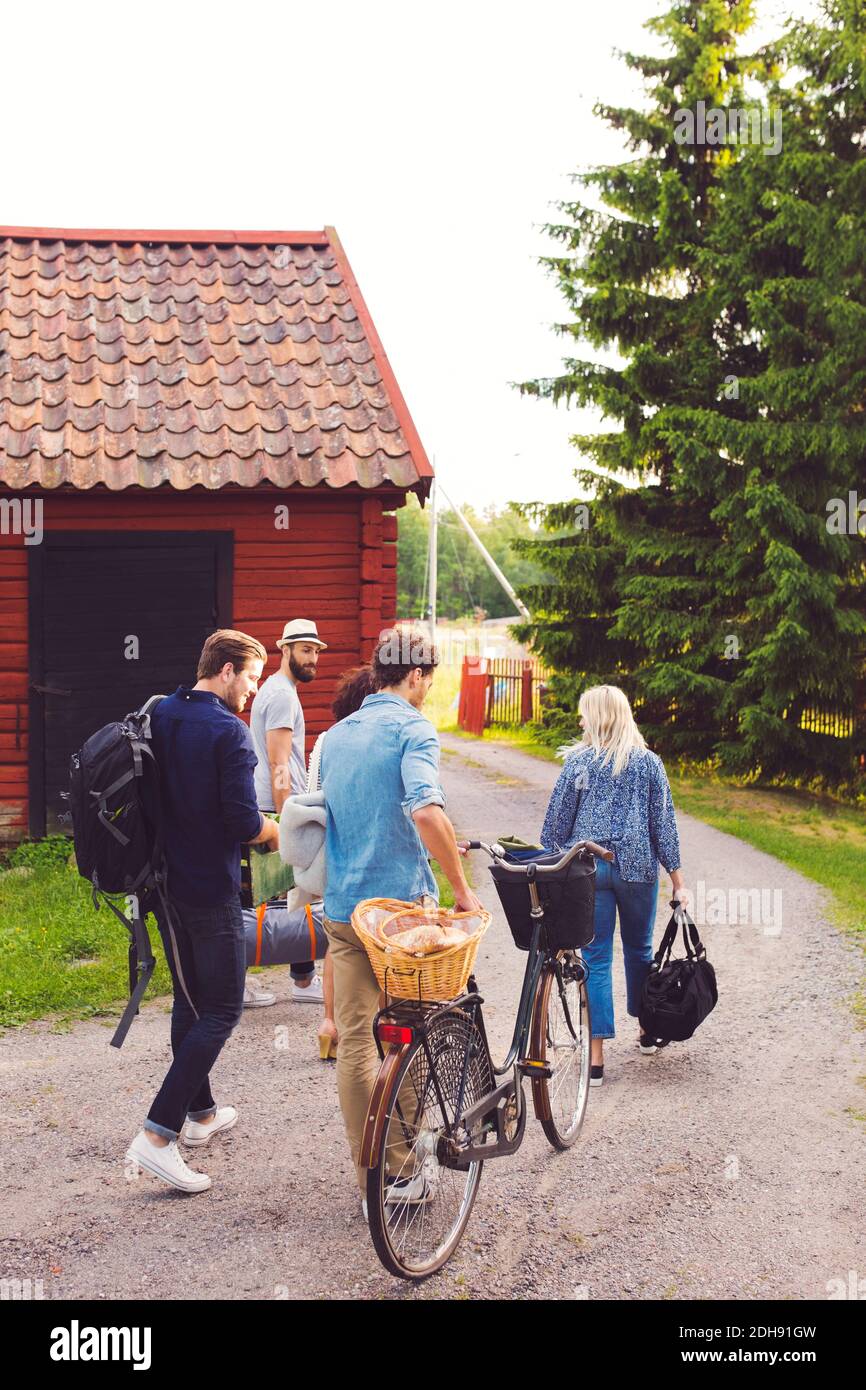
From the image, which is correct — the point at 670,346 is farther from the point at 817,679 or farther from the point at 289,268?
the point at 289,268

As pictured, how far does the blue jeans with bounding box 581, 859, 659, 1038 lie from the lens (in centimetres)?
571

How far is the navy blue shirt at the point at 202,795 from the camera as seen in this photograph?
4.50 m

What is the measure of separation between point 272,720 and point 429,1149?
2.93m

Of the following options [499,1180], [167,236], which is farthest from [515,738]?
[499,1180]

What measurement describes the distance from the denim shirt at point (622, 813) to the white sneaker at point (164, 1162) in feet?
7.09

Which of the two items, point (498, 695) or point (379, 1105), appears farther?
point (498, 695)

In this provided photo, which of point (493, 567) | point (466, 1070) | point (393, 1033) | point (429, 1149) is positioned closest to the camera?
point (393, 1033)

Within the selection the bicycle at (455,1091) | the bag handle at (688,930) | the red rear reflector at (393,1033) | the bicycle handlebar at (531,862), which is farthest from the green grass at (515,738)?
the red rear reflector at (393,1033)

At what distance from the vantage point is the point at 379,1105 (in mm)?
3760

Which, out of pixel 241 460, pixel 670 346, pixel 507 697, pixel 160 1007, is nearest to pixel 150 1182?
pixel 160 1007

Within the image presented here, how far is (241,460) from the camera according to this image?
10.0 metres

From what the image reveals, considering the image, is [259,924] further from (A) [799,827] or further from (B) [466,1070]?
(A) [799,827]

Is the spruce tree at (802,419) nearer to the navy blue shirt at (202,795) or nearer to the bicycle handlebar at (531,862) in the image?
the bicycle handlebar at (531,862)
